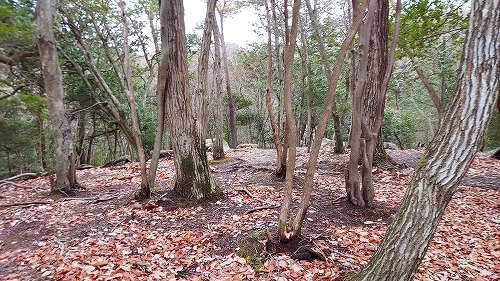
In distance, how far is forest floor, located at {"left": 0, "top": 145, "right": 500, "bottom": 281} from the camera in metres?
2.83

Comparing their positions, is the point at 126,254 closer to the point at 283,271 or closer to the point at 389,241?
the point at 283,271

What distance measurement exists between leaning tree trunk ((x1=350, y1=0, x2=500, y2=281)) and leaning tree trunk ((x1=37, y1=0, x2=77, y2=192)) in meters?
5.92

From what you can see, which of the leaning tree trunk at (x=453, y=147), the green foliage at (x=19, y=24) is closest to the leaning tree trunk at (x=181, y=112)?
the leaning tree trunk at (x=453, y=147)

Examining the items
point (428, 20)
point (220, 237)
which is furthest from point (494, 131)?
point (220, 237)

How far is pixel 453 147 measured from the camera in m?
1.80

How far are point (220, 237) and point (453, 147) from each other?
2.75 m

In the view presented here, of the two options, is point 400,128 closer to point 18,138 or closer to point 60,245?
point 60,245

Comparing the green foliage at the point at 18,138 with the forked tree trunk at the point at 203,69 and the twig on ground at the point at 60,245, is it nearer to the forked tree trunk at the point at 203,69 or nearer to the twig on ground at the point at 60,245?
the forked tree trunk at the point at 203,69

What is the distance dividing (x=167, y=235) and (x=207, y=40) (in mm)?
4164

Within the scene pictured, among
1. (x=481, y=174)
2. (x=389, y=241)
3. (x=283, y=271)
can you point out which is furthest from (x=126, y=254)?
(x=481, y=174)

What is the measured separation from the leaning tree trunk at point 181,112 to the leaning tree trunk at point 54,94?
8.71 feet

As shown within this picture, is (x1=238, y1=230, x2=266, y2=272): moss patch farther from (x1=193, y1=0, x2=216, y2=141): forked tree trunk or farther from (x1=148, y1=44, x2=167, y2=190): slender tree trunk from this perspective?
(x1=148, y1=44, x2=167, y2=190): slender tree trunk

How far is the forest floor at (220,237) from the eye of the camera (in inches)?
112

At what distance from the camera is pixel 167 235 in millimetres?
3635
